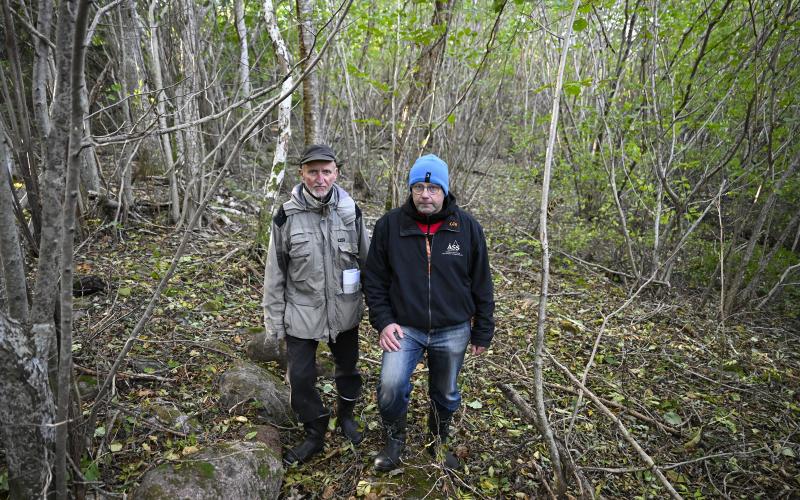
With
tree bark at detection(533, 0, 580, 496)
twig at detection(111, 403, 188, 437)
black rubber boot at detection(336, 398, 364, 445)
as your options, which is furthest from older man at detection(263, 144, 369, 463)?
tree bark at detection(533, 0, 580, 496)

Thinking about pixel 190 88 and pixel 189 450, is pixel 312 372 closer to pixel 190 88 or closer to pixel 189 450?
pixel 189 450

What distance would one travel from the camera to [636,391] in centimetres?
365

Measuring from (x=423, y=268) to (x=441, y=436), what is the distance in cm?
116

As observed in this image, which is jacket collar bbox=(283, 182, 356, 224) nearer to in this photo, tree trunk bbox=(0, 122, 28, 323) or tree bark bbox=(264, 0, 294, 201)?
tree trunk bbox=(0, 122, 28, 323)

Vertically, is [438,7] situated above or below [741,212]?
above

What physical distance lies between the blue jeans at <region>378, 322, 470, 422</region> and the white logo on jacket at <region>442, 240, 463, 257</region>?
0.44 metres

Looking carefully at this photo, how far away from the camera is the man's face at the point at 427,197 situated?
7.72 feet

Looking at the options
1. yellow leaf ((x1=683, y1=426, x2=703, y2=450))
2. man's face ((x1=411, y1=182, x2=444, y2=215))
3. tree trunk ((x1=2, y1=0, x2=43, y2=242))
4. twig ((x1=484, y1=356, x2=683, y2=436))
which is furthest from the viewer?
twig ((x1=484, y1=356, x2=683, y2=436))

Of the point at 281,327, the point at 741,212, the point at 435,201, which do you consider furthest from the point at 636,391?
the point at 741,212

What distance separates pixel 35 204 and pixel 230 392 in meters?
1.84

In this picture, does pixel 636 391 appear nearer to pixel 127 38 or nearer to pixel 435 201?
pixel 435 201

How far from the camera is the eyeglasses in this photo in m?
2.35

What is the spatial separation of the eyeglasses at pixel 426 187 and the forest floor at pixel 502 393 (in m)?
1.48

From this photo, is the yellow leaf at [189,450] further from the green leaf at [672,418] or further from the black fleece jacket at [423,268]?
the green leaf at [672,418]
